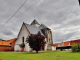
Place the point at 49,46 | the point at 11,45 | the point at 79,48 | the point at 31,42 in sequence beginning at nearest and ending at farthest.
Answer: the point at 79,48
the point at 31,42
the point at 49,46
the point at 11,45

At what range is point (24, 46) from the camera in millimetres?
37906

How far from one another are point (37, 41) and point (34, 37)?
1.57 meters

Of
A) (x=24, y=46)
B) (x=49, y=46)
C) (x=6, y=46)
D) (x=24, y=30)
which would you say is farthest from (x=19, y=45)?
(x=49, y=46)

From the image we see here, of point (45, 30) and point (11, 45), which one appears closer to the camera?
point (45, 30)

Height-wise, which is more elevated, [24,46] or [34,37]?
[34,37]

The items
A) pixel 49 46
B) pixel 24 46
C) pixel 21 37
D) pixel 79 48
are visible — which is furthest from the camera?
pixel 49 46

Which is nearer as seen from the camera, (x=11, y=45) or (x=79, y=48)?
(x=79, y=48)

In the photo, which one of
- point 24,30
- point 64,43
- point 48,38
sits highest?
point 24,30

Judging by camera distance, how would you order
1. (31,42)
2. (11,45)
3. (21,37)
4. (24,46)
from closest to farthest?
(31,42) → (24,46) → (21,37) → (11,45)

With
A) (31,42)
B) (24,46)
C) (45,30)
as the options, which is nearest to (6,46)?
(24,46)

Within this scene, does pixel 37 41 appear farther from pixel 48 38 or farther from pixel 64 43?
pixel 64 43

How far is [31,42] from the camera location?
26.4 metres

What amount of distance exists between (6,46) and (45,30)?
23.4 metres

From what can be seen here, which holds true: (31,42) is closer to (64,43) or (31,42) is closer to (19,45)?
(19,45)
